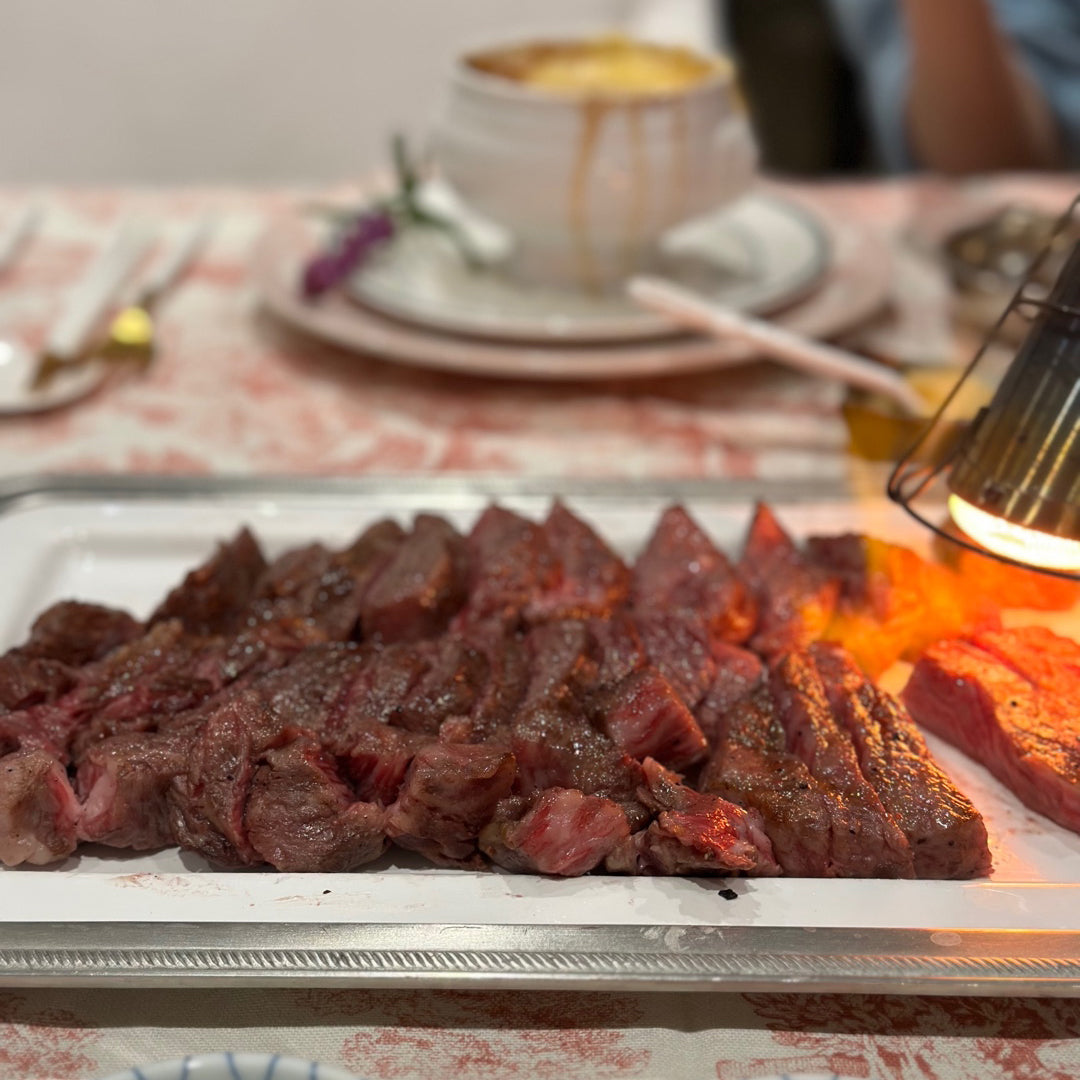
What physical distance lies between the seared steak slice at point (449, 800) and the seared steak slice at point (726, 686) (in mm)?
366

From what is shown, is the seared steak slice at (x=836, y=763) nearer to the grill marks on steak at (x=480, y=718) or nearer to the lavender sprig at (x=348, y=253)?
the grill marks on steak at (x=480, y=718)

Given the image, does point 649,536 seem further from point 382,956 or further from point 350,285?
point 350,285

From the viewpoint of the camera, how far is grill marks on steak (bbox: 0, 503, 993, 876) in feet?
4.82

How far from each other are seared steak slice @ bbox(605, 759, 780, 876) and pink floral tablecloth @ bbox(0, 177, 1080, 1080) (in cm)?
16

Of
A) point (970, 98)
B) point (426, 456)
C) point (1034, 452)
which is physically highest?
point (970, 98)

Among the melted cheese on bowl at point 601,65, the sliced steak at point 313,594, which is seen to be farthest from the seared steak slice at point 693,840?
the melted cheese on bowl at point 601,65

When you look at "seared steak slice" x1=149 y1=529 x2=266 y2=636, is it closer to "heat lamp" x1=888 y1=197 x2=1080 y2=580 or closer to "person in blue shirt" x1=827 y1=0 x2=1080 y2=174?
"heat lamp" x1=888 y1=197 x2=1080 y2=580

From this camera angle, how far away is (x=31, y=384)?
2854 millimetres

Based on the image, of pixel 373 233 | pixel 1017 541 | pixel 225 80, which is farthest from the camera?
pixel 225 80

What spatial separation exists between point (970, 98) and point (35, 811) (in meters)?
4.03

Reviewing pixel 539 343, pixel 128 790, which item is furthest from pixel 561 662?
pixel 539 343

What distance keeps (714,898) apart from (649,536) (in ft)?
3.00

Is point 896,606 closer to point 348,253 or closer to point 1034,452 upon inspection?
point 1034,452

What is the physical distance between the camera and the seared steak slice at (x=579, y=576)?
1.92m
